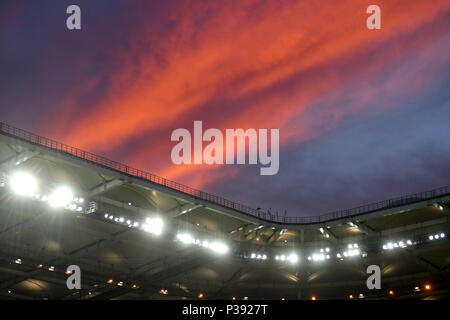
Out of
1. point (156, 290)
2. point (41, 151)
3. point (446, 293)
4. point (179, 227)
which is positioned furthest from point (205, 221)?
point (446, 293)

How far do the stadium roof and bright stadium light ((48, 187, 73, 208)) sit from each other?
5.3 inches

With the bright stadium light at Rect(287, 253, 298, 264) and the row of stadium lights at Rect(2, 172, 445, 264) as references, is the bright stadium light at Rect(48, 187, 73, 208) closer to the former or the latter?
the row of stadium lights at Rect(2, 172, 445, 264)

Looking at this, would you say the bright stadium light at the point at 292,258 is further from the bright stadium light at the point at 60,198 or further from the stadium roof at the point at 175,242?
the bright stadium light at the point at 60,198

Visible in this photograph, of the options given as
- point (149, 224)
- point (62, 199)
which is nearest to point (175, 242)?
point (149, 224)

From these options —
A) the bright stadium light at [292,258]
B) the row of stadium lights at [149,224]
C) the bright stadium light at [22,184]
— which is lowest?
the bright stadium light at [292,258]

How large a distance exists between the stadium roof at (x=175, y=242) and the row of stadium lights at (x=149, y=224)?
124 mm

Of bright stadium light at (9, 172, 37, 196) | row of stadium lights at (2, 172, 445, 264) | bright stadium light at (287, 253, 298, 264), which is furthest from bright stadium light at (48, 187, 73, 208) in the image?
bright stadium light at (287, 253, 298, 264)

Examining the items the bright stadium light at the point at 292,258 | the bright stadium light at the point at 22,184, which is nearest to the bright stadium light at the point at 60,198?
the bright stadium light at the point at 22,184

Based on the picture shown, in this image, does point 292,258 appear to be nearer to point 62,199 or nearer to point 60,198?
point 62,199

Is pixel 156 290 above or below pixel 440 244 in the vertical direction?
below

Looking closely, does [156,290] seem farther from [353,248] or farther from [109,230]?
[353,248]

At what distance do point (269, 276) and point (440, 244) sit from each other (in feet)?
80.2

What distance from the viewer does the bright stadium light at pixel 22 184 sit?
151 feet
